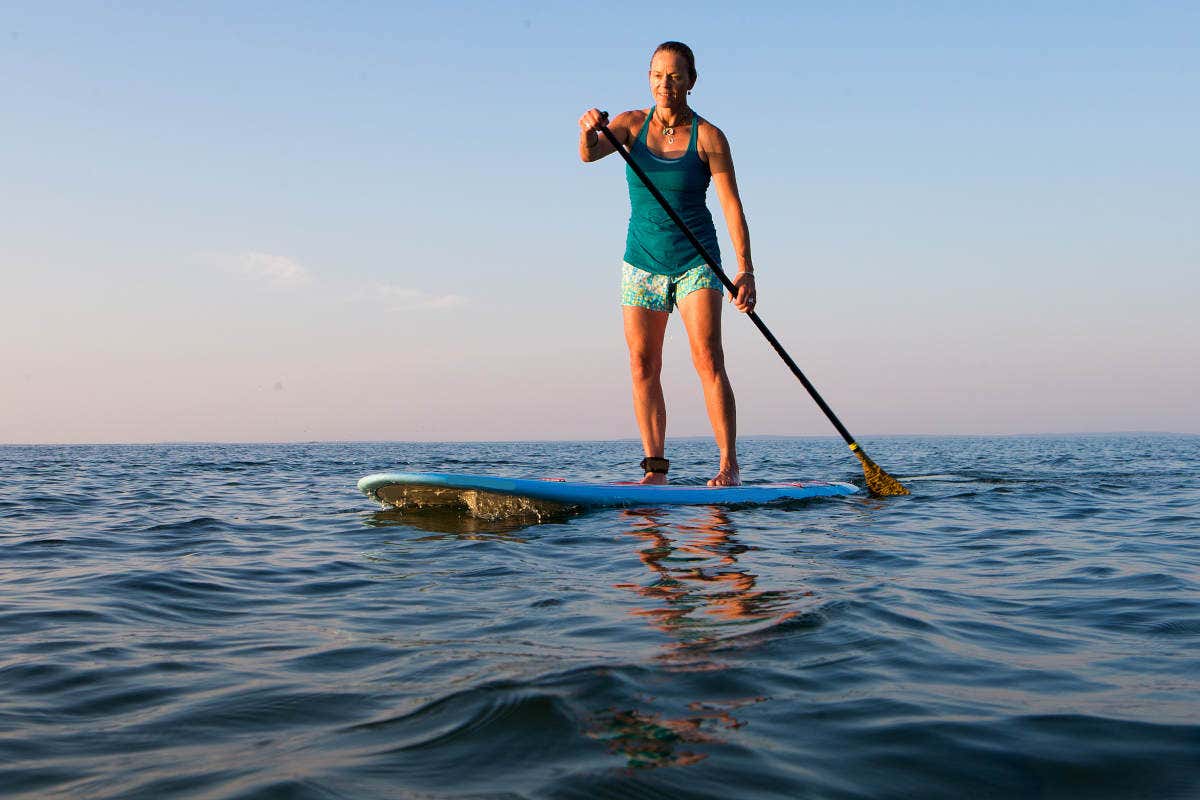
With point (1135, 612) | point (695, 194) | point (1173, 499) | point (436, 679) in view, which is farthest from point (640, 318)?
point (1173, 499)

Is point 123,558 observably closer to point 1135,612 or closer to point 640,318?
point 640,318

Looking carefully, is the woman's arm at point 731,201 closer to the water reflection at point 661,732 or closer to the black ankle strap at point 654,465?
the black ankle strap at point 654,465

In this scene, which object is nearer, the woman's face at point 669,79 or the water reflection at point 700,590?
the water reflection at point 700,590

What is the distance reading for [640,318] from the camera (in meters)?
6.18

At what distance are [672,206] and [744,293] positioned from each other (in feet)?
2.56

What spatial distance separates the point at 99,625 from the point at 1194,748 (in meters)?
3.17

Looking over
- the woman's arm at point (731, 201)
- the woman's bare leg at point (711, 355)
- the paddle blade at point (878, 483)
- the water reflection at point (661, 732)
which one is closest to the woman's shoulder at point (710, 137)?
the woman's arm at point (731, 201)

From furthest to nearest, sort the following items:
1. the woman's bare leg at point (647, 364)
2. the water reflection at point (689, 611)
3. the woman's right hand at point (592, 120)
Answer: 1. the woman's bare leg at point (647, 364)
2. the woman's right hand at point (592, 120)
3. the water reflection at point (689, 611)

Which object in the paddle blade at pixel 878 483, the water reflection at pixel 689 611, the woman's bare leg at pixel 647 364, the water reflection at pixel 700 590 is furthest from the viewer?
the paddle blade at pixel 878 483

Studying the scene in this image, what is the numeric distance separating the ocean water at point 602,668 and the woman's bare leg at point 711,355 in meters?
1.29

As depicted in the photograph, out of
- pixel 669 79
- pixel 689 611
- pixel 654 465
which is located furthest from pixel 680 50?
pixel 689 611

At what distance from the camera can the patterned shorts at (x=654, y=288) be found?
6047mm

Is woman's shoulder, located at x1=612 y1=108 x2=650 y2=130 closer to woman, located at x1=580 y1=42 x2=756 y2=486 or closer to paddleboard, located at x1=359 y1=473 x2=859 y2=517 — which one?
woman, located at x1=580 y1=42 x2=756 y2=486

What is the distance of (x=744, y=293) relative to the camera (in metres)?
5.99
